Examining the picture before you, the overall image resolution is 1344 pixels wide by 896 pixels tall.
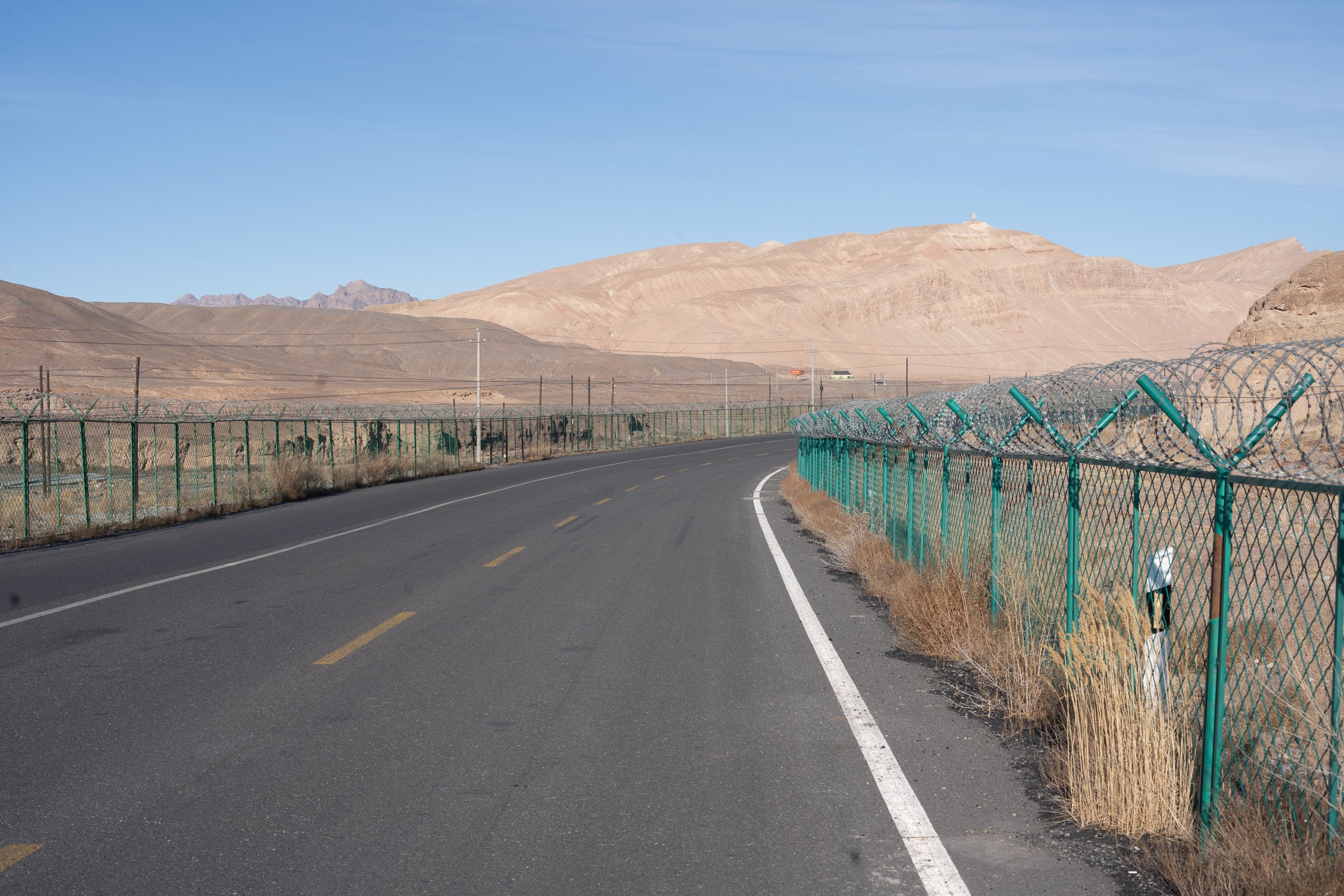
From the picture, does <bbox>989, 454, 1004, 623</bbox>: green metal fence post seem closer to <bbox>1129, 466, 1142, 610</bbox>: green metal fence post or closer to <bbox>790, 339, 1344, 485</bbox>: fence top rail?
<bbox>790, 339, 1344, 485</bbox>: fence top rail

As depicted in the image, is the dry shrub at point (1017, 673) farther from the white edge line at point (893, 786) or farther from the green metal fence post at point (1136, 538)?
the white edge line at point (893, 786)

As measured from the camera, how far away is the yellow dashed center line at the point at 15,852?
15.2 ft

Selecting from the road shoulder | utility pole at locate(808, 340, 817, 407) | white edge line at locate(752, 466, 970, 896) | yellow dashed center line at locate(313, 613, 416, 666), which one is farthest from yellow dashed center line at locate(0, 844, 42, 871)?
utility pole at locate(808, 340, 817, 407)

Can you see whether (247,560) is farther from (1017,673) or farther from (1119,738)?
(1119,738)

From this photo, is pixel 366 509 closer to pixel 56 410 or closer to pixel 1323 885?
pixel 1323 885

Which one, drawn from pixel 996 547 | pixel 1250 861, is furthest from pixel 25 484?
pixel 1250 861

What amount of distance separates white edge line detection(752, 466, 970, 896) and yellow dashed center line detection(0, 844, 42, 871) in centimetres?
379

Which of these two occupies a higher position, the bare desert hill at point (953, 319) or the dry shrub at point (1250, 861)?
the bare desert hill at point (953, 319)

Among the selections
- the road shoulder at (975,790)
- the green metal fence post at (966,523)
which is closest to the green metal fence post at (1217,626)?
the road shoulder at (975,790)

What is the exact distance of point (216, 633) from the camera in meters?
9.53

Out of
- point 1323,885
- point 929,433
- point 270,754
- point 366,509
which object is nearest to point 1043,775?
point 1323,885

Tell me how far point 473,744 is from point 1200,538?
1108cm

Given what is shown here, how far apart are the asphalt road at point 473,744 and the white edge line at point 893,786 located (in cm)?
7

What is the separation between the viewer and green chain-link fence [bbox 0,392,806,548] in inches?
837
